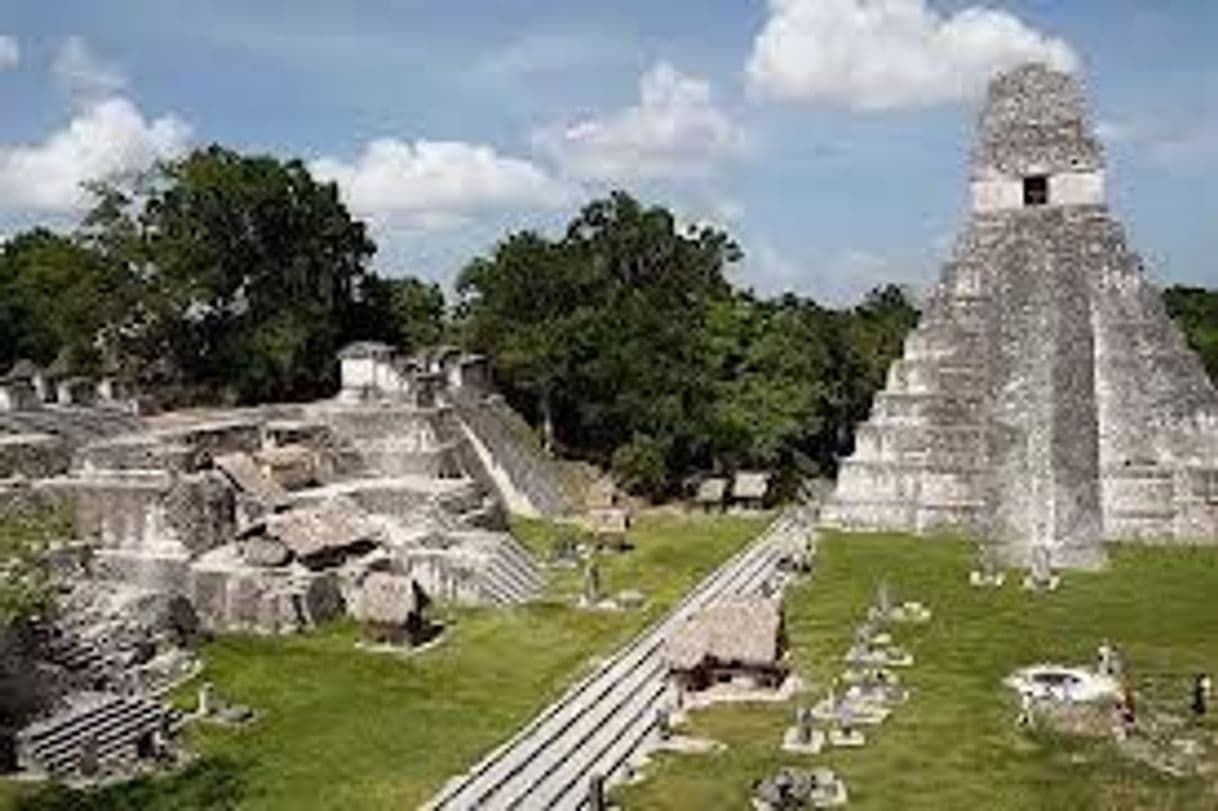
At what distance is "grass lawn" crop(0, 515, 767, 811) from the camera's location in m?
30.7

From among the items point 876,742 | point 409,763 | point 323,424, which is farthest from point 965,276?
point 409,763

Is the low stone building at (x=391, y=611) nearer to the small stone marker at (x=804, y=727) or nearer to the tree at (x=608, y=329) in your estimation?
the small stone marker at (x=804, y=727)

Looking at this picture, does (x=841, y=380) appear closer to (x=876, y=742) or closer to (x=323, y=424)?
(x=323, y=424)

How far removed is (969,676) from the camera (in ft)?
128

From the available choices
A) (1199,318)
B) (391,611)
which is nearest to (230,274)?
(391,611)

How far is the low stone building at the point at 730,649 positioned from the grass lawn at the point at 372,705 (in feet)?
11.1

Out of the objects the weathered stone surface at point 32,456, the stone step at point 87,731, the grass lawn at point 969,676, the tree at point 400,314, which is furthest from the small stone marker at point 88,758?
the tree at point 400,314

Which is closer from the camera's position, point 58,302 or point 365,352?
point 365,352

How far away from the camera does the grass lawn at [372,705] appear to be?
3073cm

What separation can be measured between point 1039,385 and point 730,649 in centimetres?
2325

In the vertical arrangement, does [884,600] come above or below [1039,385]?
below

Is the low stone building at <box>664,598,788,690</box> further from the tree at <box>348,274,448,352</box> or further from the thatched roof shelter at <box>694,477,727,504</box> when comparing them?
the tree at <box>348,274,448,352</box>

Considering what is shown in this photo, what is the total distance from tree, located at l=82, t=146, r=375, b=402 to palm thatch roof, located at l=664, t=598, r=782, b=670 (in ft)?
133

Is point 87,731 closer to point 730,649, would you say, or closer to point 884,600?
point 730,649
